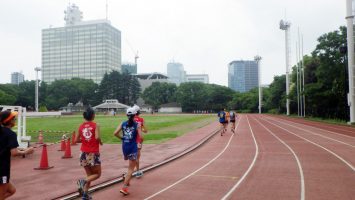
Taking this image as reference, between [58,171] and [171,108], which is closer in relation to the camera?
[58,171]

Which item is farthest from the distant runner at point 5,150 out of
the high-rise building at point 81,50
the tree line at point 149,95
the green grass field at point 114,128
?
the high-rise building at point 81,50

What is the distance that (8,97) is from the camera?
3369 inches

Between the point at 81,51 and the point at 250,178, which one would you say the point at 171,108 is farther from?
the point at 250,178

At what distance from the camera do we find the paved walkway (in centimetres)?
794

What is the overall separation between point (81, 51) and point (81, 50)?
2.04 feet

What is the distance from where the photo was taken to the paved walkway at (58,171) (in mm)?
7938

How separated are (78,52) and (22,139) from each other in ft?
575

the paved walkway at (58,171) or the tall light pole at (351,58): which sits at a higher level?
the tall light pole at (351,58)

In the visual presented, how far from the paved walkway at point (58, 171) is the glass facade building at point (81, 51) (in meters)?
162

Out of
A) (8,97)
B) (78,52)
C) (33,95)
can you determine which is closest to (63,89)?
(33,95)

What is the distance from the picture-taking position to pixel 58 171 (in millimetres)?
10555

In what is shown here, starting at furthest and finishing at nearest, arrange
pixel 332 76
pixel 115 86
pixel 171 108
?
pixel 115 86, pixel 171 108, pixel 332 76

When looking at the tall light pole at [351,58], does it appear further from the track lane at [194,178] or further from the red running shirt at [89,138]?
the red running shirt at [89,138]

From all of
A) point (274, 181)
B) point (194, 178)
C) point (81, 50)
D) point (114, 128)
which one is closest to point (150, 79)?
point (81, 50)
